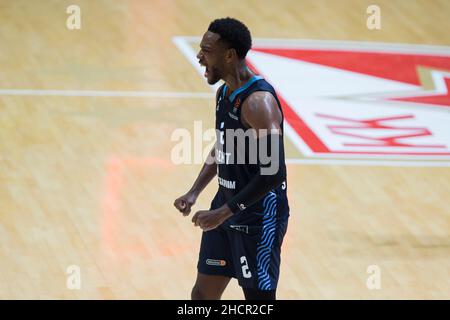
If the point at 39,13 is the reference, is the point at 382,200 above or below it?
below

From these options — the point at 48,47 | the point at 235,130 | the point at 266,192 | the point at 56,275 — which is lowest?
the point at 56,275

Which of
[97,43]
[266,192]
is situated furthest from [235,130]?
[97,43]

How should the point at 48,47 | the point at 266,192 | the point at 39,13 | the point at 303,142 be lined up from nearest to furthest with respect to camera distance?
the point at 266,192
the point at 303,142
the point at 48,47
the point at 39,13

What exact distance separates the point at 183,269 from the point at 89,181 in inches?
69.4

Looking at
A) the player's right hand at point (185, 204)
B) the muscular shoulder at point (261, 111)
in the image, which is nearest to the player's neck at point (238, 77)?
the muscular shoulder at point (261, 111)

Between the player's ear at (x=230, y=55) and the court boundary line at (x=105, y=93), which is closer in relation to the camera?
the player's ear at (x=230, y=55)

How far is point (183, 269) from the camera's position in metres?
7.12

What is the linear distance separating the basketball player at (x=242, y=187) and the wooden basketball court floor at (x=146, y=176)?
1.65 m

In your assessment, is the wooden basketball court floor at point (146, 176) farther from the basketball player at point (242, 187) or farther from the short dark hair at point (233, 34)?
the short dark hair at point (233, 34)

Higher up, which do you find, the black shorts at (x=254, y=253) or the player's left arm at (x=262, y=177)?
the player's left arm at (x=262, y=177)

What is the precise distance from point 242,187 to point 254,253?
1.14 ft

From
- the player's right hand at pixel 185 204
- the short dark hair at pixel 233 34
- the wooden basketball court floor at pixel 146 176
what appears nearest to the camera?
the short dark hair at pixel 233 34

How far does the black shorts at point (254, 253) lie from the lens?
16.2ft

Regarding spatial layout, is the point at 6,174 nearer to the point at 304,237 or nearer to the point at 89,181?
the point at 89,181
